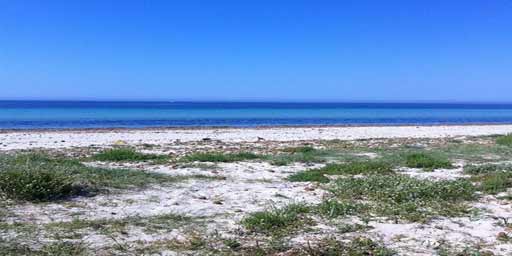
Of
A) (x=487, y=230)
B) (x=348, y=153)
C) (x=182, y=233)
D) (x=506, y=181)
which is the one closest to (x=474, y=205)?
(x=487, y=230)

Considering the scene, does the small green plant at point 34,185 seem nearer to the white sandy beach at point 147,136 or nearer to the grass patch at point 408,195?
the grass patch at point 408,195

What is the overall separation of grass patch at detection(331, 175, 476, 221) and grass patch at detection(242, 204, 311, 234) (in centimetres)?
130

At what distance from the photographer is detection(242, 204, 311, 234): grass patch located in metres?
6.12

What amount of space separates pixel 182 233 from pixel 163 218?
2.55 feet

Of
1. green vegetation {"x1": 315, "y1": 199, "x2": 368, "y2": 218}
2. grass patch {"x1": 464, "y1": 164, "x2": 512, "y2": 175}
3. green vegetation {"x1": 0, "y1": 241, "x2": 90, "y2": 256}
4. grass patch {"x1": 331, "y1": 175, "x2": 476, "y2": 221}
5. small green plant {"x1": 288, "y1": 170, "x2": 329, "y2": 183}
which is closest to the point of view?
green vegetation {"x1": 0, "y1": 241, "x2": 90, "y2": 256}

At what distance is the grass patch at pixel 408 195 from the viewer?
7.09 m

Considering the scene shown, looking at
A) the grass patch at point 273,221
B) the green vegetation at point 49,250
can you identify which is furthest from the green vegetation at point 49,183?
the grass patch at point 273,221

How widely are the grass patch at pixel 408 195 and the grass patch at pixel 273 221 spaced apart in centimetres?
130

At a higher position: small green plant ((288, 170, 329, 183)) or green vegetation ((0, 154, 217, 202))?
green vegetation ((0, 154, 217, 202))

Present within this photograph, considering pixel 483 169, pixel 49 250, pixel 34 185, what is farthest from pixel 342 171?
pixel 49 250

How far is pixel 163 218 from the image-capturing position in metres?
6.65

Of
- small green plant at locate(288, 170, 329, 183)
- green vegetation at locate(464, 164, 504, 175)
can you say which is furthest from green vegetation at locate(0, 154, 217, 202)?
green vegetation at locate(464, 164, 504, 175)

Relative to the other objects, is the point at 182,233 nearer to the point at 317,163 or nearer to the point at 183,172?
the point at 183,172

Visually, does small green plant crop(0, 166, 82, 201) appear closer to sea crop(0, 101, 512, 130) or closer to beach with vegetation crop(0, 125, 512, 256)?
beach with vegetation crop(0, 125, 512, 256)
